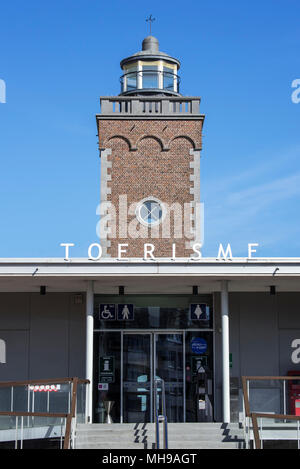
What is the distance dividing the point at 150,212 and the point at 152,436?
16.2 meters

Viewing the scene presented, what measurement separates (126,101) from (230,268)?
1668cm

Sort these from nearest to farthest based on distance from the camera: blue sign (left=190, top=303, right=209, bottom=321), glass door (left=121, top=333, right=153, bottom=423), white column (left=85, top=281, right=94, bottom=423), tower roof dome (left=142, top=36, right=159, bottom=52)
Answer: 1. white column (left=85, top=281, right=94, bottom=423)
2. glass door (left=121, top=333, right=153, bottom=423)
3. blue sign (left=190, top=303, right=209, bottom=321)
4. tower roof dome (left=142, top=36, right=159, bottom=52)

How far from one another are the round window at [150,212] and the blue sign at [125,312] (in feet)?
35.5

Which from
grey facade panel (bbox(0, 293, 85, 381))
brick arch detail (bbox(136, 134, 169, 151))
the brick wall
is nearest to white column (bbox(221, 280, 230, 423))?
grey facade panel (bbox(0, 293, 85, 381))

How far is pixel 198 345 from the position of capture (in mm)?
19953

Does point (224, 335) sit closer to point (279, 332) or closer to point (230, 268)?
point (230, 268)

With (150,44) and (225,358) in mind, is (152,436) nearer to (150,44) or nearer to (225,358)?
(225,358)

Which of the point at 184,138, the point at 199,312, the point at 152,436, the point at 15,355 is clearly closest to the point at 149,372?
the point at 199,312

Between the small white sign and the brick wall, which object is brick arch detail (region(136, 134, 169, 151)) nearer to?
the brick wall

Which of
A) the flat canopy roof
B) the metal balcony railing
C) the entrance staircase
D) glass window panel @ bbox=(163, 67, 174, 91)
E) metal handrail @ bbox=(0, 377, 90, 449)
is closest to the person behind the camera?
metal handrail @ bbox=(0, 377, 90, 449)

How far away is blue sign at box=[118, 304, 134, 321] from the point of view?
19875 mm

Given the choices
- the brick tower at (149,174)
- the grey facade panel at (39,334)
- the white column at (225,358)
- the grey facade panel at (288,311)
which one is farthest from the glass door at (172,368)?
the brick tower at (149,174)

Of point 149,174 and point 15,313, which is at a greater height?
point 149,174

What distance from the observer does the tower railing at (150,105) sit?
104ft
